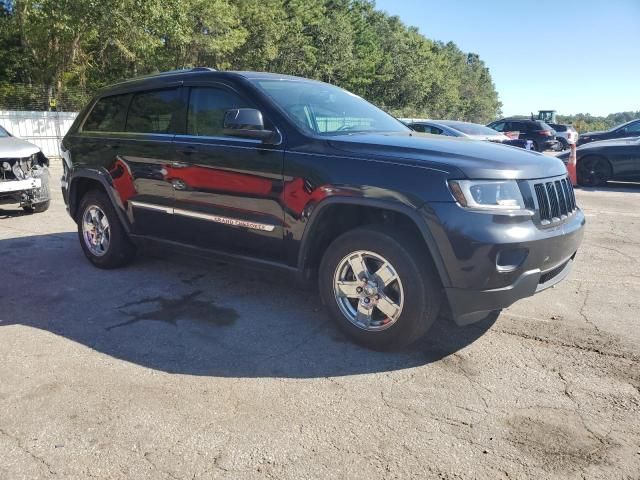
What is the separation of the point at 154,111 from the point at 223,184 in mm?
1256

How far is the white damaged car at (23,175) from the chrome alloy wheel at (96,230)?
2.99m

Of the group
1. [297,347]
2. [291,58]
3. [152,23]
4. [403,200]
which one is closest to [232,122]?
[403,200]

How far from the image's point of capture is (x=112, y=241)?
17.4 feet

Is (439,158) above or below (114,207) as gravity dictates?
above

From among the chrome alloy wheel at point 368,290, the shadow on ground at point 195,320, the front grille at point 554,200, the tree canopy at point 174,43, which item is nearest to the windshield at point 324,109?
the chrome alloy wheel at point 368,290

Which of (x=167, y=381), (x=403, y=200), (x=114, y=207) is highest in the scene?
(x=403, y=200)

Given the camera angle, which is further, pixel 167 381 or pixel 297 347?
pixel 297 347

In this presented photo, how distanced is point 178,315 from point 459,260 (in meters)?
2.26

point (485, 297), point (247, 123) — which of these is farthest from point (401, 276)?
point (247, 123)

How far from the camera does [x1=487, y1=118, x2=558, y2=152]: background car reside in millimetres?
22269

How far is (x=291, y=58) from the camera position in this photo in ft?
111

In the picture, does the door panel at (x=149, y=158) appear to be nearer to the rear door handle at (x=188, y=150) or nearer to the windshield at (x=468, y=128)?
the rear door handle at (x=188, y=150)

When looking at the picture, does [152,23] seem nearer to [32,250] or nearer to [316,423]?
[32,250]

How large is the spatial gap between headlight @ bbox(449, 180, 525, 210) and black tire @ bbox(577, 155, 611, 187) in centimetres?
1015
